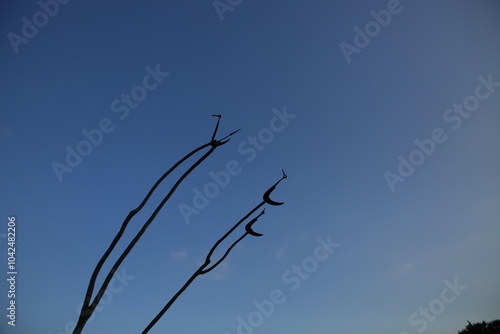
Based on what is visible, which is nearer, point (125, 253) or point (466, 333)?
point (125, 253)

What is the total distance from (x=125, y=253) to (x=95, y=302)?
274 millimetres

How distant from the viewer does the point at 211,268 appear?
1673mm

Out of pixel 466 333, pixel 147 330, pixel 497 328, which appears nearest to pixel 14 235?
pixel 147 330

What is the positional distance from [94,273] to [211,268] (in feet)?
2.05

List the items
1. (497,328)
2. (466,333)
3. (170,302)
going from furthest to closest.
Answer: (466,333)
(497,328)
(170,302)

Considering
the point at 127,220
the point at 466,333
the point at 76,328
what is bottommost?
the point at 466,333

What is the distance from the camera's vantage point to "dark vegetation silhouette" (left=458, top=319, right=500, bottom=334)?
60.9 ft

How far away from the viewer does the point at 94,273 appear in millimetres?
1276

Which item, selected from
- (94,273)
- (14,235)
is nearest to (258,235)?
(94,273)

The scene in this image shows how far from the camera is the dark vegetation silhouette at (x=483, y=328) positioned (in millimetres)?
18550

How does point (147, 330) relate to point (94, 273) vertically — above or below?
below

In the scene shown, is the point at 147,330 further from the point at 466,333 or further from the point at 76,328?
the point at 466,333

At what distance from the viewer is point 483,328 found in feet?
64.9

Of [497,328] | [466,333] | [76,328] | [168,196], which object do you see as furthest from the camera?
[466,333]
